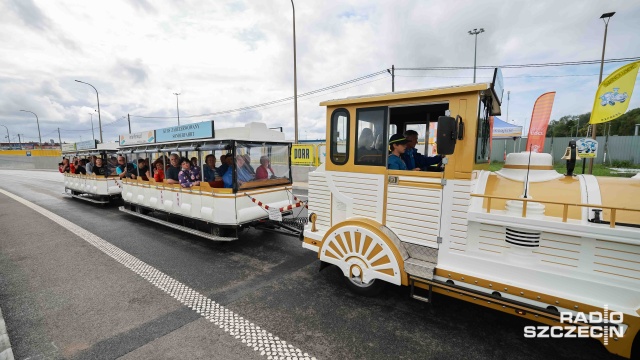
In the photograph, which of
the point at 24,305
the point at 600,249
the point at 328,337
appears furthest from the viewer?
the point at 24,305

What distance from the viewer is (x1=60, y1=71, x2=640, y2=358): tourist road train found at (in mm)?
2516

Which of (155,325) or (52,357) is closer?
(52,357)

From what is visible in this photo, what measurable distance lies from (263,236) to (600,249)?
5.84 meters

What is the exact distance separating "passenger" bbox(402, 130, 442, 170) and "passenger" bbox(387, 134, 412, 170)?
1.52 feet

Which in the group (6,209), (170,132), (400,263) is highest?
(170,132)

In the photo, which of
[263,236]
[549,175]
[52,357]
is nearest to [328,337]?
[52,357]

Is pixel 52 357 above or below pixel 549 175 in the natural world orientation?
below

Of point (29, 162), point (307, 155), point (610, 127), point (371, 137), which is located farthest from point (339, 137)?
point (29, 162)

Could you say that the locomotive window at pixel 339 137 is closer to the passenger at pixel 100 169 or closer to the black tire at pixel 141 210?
the black tire at pixel 141 210

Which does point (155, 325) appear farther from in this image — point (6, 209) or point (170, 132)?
point (6, 209)

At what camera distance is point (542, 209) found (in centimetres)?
292

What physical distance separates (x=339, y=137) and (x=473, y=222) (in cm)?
199

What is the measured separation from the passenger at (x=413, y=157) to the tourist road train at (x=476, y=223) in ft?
1.22

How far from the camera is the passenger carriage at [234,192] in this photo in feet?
19.1
